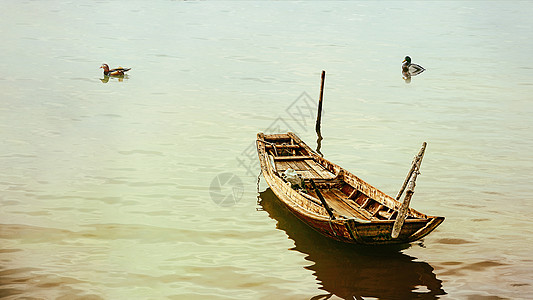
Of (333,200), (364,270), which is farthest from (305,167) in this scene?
(364,270)

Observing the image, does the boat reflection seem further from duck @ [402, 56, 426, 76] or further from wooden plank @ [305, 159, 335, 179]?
duck @ [402, 56, 426, 76]

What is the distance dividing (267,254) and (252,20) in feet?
170

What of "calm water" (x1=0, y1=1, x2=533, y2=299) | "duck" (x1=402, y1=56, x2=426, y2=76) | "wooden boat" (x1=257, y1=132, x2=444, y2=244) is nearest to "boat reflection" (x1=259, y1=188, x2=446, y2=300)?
"calm water" (x1=0, y1=1, x2=533, y2=299)

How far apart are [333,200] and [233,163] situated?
205 inches

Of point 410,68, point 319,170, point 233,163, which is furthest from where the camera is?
point 410,68

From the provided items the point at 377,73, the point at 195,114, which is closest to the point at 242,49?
the point at 377,73

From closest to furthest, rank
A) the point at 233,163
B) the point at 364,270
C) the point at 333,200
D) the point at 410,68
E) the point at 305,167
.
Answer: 1. the point at 364,270
2. the point at 333,200
3. the point at 305,167
4. the point at 233,163
5. the point at 410,68

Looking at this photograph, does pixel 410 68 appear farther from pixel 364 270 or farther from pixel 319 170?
pixel 364 270

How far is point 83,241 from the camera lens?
42.0ft

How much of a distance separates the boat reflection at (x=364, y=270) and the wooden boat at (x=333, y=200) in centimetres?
45

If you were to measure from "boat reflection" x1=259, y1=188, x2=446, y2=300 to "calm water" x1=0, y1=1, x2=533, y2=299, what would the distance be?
0.14 feet

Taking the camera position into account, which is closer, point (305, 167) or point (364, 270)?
point (364, 270)

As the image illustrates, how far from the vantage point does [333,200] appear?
1430 centimetres

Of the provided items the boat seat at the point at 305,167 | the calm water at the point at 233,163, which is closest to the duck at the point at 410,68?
the calm water at the point at 233,163
